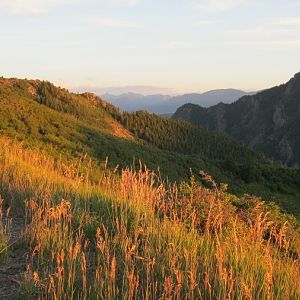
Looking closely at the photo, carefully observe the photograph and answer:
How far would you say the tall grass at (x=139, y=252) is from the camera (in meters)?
3.77

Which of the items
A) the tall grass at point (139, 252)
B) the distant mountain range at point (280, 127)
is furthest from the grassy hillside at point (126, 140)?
the distant mountain range at point (280, 127)

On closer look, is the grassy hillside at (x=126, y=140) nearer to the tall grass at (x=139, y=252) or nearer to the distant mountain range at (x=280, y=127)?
the tall grass at (x=139, y=252)

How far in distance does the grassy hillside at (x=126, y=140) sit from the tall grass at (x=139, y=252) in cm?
358

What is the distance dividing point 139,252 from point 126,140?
181 ft

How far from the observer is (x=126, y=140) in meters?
60.0

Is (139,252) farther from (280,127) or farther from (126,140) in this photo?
(280,127)

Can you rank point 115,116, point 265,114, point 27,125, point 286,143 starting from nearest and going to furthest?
point 27,125, point 115,116, point 286,143, point 265,114

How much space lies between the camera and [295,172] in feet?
223

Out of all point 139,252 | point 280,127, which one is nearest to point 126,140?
point 139,252

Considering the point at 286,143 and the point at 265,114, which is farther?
the point at 265,114

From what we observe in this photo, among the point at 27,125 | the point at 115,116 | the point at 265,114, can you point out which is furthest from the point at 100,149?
the point at 265,114

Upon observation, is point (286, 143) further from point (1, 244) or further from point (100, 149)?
point (1, 244)

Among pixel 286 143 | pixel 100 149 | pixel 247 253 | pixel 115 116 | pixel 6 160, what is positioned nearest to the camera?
pixel 247 253

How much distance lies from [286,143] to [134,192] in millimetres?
162340
